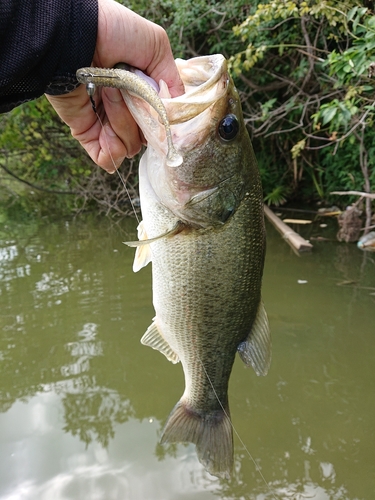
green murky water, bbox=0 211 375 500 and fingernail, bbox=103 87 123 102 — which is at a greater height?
Result: fingernail, bbox=103 87 123 102

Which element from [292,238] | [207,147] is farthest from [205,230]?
[292,238]

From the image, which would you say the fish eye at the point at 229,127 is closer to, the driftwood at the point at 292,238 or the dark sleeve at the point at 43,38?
the dark sleeve at the point at 43,38

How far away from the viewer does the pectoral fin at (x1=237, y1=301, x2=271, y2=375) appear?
1857 millimetres

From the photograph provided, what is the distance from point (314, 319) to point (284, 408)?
143 cm

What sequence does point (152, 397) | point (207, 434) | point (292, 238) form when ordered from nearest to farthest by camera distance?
point (207, 434) → point (152, 397) → point (292, 238)

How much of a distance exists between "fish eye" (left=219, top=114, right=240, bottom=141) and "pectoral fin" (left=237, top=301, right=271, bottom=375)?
28.2 inches

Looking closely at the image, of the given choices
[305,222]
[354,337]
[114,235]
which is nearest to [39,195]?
[114,235]

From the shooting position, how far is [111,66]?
1.47 m

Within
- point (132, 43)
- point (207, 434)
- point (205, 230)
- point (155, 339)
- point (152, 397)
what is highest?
point (132, 43)

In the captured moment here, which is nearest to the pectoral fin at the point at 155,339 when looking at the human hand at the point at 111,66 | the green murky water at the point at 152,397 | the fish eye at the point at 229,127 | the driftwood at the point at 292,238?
the human hand at the point at 111,66

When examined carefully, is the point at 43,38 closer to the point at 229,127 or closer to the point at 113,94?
the point at 113,94

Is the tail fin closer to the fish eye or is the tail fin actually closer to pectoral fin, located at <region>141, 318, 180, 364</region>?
pectoral fin, located at <region>141, 318, 180, 364</region>

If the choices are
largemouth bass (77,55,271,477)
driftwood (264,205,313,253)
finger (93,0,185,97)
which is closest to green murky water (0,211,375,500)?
driftwood (264,205,313,253)

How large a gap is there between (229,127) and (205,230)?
381mm
